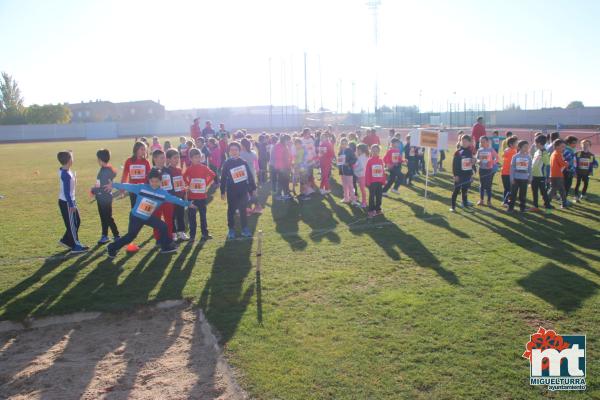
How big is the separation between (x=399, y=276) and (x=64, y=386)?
478cm

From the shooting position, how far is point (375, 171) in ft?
36.3

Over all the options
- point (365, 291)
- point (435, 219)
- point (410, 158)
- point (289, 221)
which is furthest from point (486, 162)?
point (365, 291)

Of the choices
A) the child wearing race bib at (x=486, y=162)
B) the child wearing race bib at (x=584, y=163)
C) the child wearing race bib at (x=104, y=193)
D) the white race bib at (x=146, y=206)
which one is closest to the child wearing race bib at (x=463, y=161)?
the child wearing race bib at (x=486, y=162)

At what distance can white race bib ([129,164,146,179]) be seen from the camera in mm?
9211

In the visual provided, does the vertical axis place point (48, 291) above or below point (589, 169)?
below

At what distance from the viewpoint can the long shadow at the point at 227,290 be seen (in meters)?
5.55

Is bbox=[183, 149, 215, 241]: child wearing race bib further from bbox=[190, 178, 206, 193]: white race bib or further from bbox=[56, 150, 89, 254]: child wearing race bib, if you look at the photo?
bbox=[56, 150, 89, 254]: child wearing race bib

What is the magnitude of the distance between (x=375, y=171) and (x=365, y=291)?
518 centimetres

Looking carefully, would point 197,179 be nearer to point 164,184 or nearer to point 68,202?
point 164,184

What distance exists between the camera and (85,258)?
8289mm

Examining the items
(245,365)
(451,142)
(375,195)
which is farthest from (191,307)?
(451,142)

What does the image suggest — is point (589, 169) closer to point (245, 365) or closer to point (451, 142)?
point (245, 365)

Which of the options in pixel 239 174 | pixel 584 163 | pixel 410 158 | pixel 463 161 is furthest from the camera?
pixel 410 158

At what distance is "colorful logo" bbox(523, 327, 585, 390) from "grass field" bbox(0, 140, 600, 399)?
0.10 m
